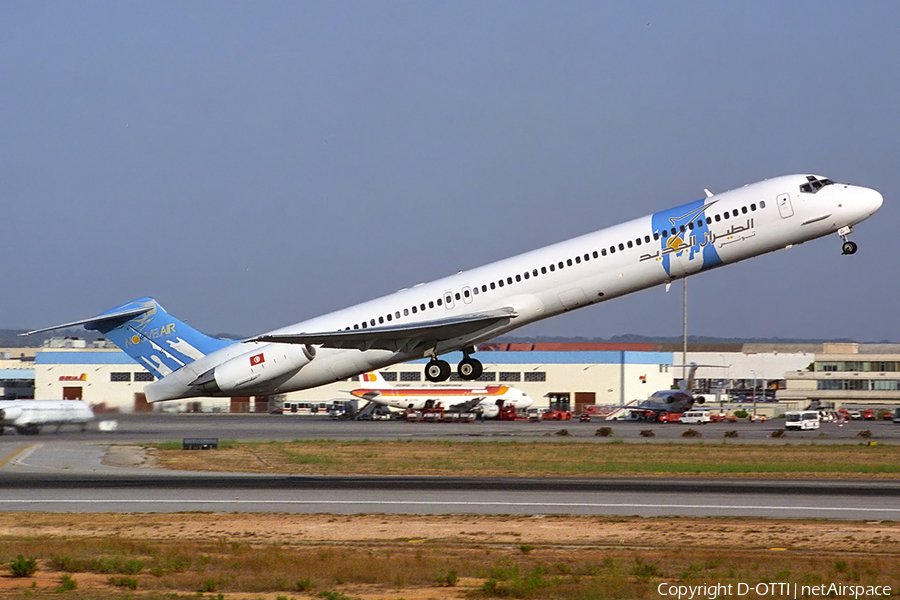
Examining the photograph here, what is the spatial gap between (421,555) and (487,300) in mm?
17177

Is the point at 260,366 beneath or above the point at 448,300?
beneath

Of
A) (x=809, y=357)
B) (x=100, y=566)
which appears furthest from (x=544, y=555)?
(x=809, y=357)

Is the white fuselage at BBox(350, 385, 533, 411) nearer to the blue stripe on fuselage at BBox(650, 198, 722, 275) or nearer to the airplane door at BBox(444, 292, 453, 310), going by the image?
the airplane door at BBox(444, 292, 453, 310)

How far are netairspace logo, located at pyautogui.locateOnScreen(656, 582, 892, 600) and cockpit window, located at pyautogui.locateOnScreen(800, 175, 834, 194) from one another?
19.2m

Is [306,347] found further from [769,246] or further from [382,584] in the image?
[382,584]

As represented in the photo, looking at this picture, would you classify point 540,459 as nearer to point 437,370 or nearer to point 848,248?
point 437,370

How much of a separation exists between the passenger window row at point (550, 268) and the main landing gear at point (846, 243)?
10.1 feet

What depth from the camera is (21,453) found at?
53.9 metres

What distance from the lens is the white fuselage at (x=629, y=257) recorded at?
123 ft

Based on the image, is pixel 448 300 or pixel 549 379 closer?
pixel 448 300

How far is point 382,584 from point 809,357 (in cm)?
16482

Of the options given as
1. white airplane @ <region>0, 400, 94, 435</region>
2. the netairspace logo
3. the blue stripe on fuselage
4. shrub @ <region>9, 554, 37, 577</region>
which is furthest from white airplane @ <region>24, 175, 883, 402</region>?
white airplane @ <region>0, 400, 94, 435</region>

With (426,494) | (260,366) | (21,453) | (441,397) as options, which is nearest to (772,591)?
(426,494)

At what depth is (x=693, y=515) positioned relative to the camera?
31109 mm
